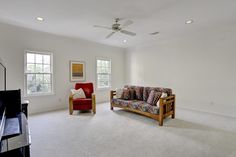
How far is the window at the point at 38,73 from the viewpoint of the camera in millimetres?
4332

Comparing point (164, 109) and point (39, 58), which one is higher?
point (39, 58)

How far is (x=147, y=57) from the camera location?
6195 millimetres

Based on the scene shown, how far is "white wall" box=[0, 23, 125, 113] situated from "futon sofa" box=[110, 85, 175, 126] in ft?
6.23

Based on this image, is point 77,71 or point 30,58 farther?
point 77,71

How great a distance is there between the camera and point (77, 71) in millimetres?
5383

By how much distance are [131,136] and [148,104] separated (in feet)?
4.27

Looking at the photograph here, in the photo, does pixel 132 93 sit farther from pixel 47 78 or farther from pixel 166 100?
pixel 47 78

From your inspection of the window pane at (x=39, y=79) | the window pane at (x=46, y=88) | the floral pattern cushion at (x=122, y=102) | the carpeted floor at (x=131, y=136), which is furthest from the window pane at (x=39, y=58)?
the floral pattern cushion at (x=122, y=102)

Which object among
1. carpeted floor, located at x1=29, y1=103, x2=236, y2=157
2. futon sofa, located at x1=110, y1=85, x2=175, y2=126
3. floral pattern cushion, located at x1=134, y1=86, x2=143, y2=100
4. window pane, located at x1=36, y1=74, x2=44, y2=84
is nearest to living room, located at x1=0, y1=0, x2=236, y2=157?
carpeted floor, located at x1=29, y1=103, x2=236, y2=157

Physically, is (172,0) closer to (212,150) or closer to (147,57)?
(212,150)

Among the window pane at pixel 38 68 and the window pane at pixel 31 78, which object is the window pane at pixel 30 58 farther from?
the window pane at pixel 31 78

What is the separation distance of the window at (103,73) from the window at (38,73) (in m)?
2.07

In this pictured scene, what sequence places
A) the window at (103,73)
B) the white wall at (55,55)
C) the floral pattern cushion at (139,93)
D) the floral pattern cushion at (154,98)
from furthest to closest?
the window at (103,73) < the floral pattern cushion at (139,93) < the white wall at (55,55) < the floral pattern cushion at (154,98)

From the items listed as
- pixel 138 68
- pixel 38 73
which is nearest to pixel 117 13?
pixel 38 73
